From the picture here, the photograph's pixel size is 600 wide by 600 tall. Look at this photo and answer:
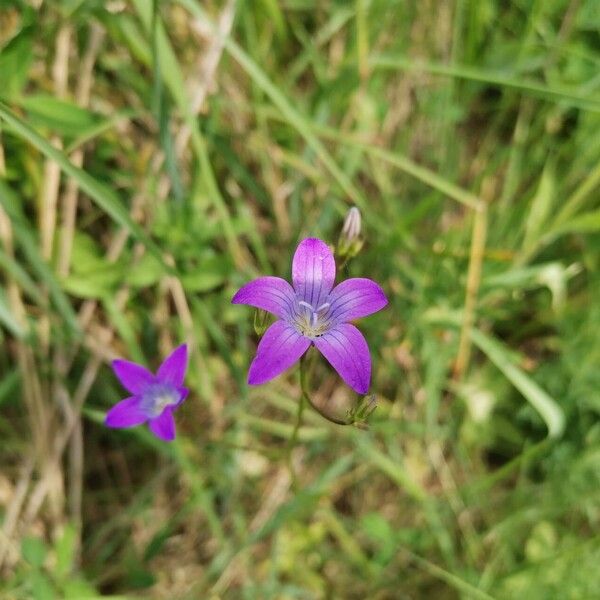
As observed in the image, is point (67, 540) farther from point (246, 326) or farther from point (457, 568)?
point (457, 568)

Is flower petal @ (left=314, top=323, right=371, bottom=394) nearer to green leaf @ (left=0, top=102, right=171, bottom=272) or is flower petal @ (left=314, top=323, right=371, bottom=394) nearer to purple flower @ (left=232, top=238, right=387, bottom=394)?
purple flower @ (left=232, top=238, right=387, bottom=394)

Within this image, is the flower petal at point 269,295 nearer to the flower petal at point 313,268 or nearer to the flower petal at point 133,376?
the flower petal at point 313,268

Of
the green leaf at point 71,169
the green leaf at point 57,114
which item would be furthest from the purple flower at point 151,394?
the green leaf at point 57,114

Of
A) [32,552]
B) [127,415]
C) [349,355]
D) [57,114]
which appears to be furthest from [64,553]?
[57,114]

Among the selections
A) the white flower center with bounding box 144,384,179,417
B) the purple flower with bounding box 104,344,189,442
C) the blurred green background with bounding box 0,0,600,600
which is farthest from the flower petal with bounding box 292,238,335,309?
the blurred green background with bounding box 0,0,600,600

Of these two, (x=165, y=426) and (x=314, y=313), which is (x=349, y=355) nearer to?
(x=314, y=313)

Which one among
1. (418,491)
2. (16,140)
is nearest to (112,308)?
(16,140)
